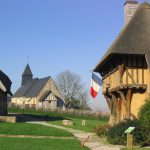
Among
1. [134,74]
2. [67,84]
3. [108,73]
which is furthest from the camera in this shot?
[67,84]

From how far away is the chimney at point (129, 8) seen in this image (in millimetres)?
29609

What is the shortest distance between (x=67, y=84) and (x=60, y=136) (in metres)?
66.0

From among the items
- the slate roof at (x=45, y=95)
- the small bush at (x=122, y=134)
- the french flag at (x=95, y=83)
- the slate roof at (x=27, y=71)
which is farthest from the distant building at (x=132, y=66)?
the slate roof at (x=27, y=71)

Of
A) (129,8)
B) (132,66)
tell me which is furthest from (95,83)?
(129,8)

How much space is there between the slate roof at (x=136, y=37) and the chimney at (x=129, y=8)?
5.95 feet

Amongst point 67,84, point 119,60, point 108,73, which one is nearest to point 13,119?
point 108,73

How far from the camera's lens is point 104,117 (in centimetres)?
5844

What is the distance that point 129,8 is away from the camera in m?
30.1

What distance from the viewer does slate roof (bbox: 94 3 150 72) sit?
2389 centimetres

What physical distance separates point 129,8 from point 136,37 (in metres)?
5.78

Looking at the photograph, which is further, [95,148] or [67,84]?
[67,84]

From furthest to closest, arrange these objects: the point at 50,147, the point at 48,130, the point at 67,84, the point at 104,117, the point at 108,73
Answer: the point at 67,84 → the point at 104,117 → the point at 108,73 → the point at 48,130 → the point at 50,147

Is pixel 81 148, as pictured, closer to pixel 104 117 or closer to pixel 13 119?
pixel 13 119

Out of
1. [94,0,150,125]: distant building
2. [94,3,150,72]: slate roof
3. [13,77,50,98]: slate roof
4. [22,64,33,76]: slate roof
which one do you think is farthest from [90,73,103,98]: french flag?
[22,64,33,76]: slate roof
